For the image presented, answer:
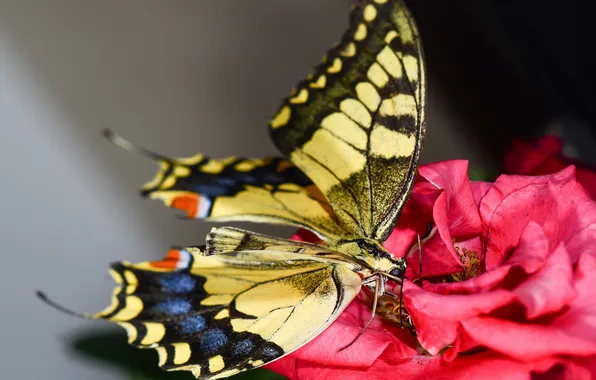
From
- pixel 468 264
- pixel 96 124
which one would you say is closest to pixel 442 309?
pixel 468 264

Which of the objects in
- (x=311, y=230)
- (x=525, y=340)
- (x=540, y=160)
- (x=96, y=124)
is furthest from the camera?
(x=96, y=124)

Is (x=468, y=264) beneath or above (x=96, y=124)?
beneath

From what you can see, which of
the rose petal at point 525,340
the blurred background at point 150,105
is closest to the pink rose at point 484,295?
the rose petal at point 525,340

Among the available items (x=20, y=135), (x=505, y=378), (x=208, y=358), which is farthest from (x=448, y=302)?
(x=20, y=135)

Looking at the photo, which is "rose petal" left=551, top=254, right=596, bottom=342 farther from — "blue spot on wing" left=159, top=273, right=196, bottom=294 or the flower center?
"blue spot on wing" left=159, top=273, right=196, bottom=294

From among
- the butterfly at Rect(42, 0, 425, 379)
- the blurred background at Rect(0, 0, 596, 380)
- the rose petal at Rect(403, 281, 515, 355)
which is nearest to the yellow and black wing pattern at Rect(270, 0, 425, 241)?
the butterfly at Rect(42, 0, 425, 379)

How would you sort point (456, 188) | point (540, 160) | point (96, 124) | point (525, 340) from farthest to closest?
point (96, 124) < point (540, 160) < point (456, 188) < point (525, 340)

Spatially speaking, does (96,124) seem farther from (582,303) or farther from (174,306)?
(582,303)
